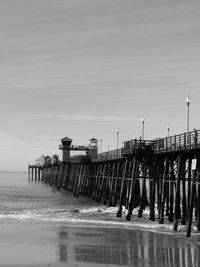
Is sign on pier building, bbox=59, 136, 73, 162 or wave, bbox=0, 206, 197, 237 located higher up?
sign on pier building, bbox=59, 136, 73, 162

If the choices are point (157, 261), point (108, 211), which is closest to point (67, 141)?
point (108, 211)

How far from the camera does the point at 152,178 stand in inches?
1458

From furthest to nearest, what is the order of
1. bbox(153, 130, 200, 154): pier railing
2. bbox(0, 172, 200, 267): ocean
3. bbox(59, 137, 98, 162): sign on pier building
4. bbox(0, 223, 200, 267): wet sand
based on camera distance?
1. bbox(59, 137, 98, 162): sign on pier building
2. bbox(153, 130, 200, 154): pier railing
3. bbox(0, 172, 200, 267): ocean
4. bbox(0, 223, 200, 267): wet sand

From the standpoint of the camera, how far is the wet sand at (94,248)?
1978cm

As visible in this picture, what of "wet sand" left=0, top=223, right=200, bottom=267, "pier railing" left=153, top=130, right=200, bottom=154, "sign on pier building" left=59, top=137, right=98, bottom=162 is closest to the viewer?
"wet sand" left=0, top=223, right=200, bottom=267

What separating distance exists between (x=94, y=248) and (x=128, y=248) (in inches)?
58.5

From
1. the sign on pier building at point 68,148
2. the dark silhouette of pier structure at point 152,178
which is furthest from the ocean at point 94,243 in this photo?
the sign on pier building at point 68,148

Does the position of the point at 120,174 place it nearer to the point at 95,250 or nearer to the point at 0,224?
the point at 0,224

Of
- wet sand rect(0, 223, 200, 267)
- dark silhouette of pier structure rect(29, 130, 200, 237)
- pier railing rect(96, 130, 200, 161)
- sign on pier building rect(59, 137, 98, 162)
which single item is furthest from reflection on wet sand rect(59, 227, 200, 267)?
sign on pier building rect(59, 137, 98, 162)

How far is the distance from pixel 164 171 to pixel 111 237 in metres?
7.91

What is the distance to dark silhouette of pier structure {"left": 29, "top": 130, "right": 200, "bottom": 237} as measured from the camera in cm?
2816

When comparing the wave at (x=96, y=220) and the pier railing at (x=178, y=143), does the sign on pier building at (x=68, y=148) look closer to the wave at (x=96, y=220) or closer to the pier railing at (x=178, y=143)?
the wave at (x=96, y=220)

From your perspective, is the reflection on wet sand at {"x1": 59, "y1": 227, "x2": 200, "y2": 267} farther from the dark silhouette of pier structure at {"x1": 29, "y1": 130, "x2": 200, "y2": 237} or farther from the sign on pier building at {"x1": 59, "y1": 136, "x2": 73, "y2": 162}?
the sign on pier building at {"x1": 59, "y1": 136, "x2": 73, "y2": 162}

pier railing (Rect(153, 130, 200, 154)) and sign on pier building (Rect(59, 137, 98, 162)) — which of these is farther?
sign on pier building (Rect(59, 137, 98, 162))
